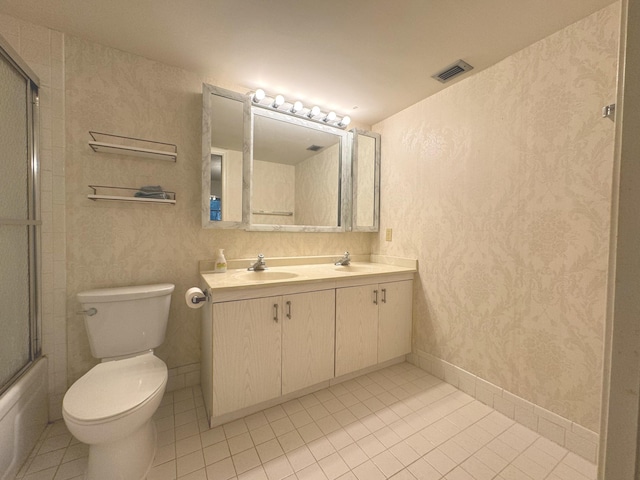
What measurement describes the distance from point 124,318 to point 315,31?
6.11 feet

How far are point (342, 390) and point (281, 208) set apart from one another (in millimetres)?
1404

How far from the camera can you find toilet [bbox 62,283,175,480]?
3.33ft

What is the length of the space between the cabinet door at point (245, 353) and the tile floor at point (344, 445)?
17cm

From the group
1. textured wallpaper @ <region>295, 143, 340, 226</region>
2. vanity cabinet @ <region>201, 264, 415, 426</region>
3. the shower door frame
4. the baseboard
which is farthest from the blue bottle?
the baseboard

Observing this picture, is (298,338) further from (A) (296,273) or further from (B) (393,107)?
(B) (393,107)

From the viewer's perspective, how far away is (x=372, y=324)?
1.92 metres

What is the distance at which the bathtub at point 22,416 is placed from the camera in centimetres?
107

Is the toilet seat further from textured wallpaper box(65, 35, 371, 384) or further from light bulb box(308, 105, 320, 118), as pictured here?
light bulb box(308, 105, 320, 118)

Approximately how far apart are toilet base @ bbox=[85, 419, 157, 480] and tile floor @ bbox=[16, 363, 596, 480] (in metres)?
0.08

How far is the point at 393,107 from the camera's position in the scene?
2.18 metres

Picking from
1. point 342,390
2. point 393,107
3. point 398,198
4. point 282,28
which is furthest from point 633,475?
point 393,107

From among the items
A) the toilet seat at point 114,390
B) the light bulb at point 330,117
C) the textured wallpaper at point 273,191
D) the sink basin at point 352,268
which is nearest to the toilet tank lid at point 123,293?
the toilet seat at point 114,390

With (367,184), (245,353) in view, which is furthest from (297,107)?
(245,353)

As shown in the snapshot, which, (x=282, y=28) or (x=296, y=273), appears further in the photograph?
(x=296, y=273)
